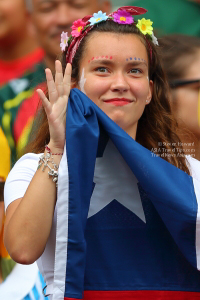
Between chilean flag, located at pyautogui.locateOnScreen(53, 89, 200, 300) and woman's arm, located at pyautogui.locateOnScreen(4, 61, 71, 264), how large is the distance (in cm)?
4

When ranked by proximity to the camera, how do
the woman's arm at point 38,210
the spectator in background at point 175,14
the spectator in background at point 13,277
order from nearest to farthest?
the woman's arm at point 38,210
the spectator in background at point 13,277
the spectator in background at point 175,14

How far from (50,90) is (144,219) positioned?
579 mm

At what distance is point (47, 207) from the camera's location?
171 cm

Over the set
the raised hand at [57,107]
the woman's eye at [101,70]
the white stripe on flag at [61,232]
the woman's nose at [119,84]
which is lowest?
the white stripe on flag at [61,232]

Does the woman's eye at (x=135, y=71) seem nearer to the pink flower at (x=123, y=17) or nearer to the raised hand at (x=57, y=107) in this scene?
the pink flower at (x=123, y=17)

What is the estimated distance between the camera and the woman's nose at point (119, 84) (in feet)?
6.71

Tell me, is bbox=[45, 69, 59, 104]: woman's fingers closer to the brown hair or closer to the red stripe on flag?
the brown hair

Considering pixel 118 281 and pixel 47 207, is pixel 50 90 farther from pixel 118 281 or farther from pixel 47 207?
pixel 118 281

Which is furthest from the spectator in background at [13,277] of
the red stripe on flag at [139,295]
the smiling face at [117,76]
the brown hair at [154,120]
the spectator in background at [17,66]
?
the smiling face at [117,76]

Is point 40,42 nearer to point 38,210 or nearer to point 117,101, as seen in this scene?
point 117,101

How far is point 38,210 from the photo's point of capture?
1689 millimetres

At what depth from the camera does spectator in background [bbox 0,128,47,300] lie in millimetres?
2572

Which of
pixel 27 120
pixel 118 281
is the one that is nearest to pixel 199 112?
pixel 27 120

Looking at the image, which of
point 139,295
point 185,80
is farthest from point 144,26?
point 139,295
